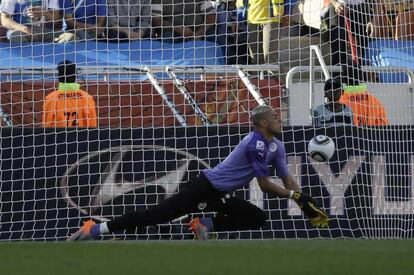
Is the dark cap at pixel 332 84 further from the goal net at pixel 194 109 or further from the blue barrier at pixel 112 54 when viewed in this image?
the blue barrier at pixel 112 54

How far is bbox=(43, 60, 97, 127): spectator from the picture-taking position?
13031 millimetres

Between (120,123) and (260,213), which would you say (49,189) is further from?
(260,213)

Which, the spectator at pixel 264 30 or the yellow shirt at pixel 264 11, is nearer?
the spectator at pixel 264 30

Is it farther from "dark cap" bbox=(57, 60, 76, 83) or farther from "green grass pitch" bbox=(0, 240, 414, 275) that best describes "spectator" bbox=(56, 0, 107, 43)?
"green grass pitch" bbox=(0, 240, 414, 275)

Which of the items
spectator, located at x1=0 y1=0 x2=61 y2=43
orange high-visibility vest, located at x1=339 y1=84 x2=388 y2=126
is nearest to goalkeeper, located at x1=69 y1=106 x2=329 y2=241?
orange high-visibility vest, located at x1=339 y1=84 x2=388 y2=126

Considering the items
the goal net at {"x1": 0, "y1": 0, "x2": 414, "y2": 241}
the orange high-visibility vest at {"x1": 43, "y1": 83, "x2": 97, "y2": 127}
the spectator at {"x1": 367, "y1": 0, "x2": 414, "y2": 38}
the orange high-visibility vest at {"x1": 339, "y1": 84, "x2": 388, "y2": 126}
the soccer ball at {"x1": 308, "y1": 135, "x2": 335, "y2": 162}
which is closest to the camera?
the soccer ball at {"x1": 308, "y1": 135, "x2": 335, "y2": 162}

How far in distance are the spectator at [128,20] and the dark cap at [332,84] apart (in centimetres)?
238

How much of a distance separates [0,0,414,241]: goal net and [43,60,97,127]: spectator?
0.02 m

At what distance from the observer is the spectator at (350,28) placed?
13430 mm

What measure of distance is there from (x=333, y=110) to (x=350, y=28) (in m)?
0.94

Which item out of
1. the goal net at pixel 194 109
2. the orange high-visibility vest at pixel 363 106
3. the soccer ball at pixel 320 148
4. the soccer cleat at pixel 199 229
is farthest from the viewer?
the orange high-visibility vest at pixel 363 106

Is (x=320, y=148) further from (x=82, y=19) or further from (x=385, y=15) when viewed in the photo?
(x=82, y=19)

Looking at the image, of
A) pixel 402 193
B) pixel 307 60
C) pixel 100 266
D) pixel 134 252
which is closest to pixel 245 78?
pixel 307 60

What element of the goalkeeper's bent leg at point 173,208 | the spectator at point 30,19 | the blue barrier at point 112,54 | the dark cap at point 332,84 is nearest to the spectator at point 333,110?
the dark cap at point 332,84
